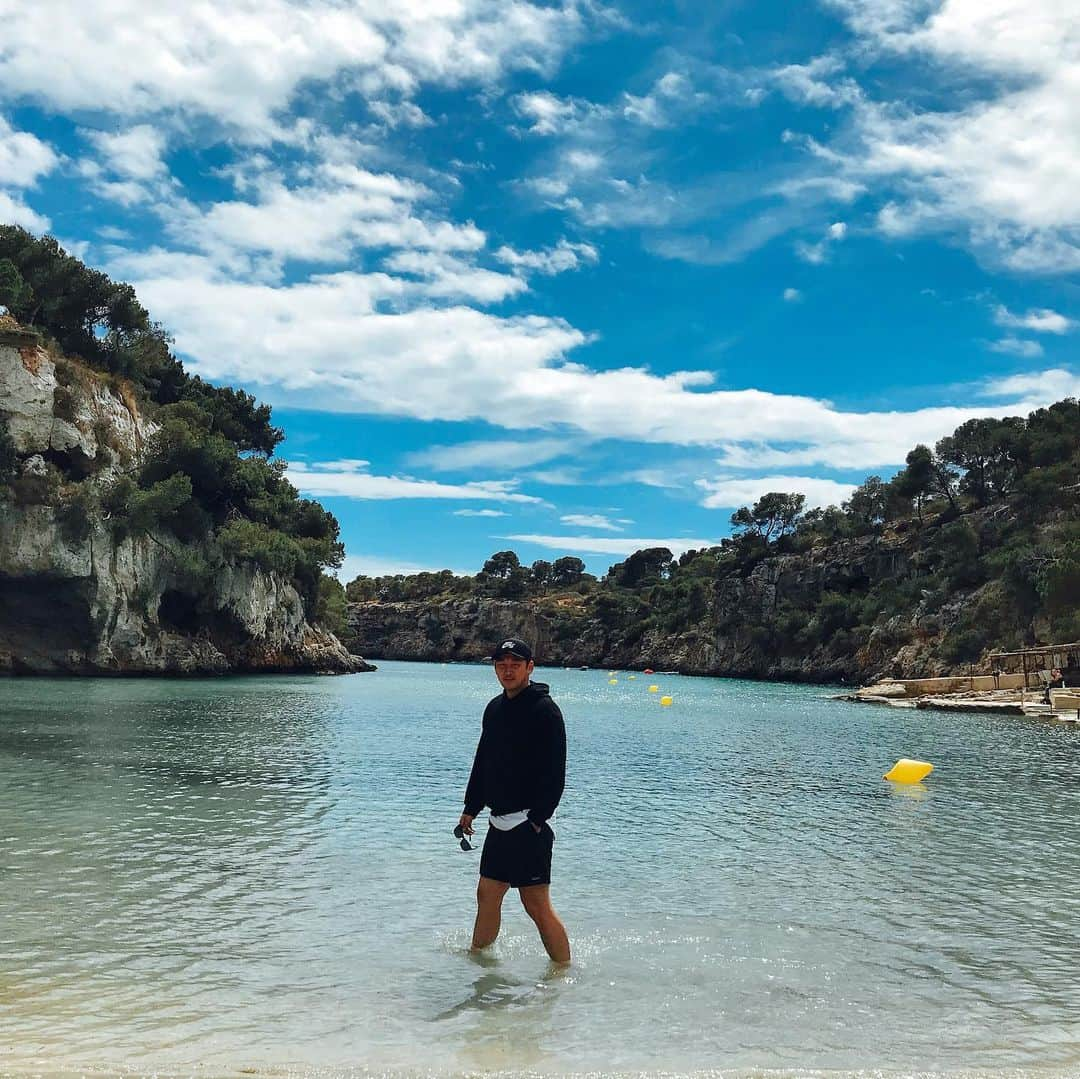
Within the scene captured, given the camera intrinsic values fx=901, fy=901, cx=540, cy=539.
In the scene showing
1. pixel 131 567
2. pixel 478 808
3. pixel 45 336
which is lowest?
pixel 478 808

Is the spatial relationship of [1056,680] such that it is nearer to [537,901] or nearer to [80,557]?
[537,901]

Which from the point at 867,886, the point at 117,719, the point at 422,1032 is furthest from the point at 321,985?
the point at 117,719

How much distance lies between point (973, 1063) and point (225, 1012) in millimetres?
4950

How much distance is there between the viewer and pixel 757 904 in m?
9.84

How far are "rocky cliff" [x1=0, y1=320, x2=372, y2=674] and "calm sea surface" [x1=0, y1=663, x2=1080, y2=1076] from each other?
3626 centimetres

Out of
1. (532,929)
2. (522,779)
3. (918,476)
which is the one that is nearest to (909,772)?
(532,929)

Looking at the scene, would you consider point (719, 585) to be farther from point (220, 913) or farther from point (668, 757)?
point (220, 913)

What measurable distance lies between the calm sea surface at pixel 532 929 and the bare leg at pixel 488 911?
20 cm

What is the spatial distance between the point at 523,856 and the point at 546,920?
2.25 ft

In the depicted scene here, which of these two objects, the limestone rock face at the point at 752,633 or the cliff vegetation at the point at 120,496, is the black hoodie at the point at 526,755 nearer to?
the cliff vegetation at the point at 120,496

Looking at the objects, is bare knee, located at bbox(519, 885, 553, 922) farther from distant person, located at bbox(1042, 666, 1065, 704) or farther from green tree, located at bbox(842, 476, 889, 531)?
green tree, located at bbox(842, 476, 889, 531)

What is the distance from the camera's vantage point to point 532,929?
28.2ft

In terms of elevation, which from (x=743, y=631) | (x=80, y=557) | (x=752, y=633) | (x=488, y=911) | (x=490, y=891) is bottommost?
(x=488, y=911)

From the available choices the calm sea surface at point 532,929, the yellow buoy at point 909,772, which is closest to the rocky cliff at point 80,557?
the calm sea surface at point 532,929
